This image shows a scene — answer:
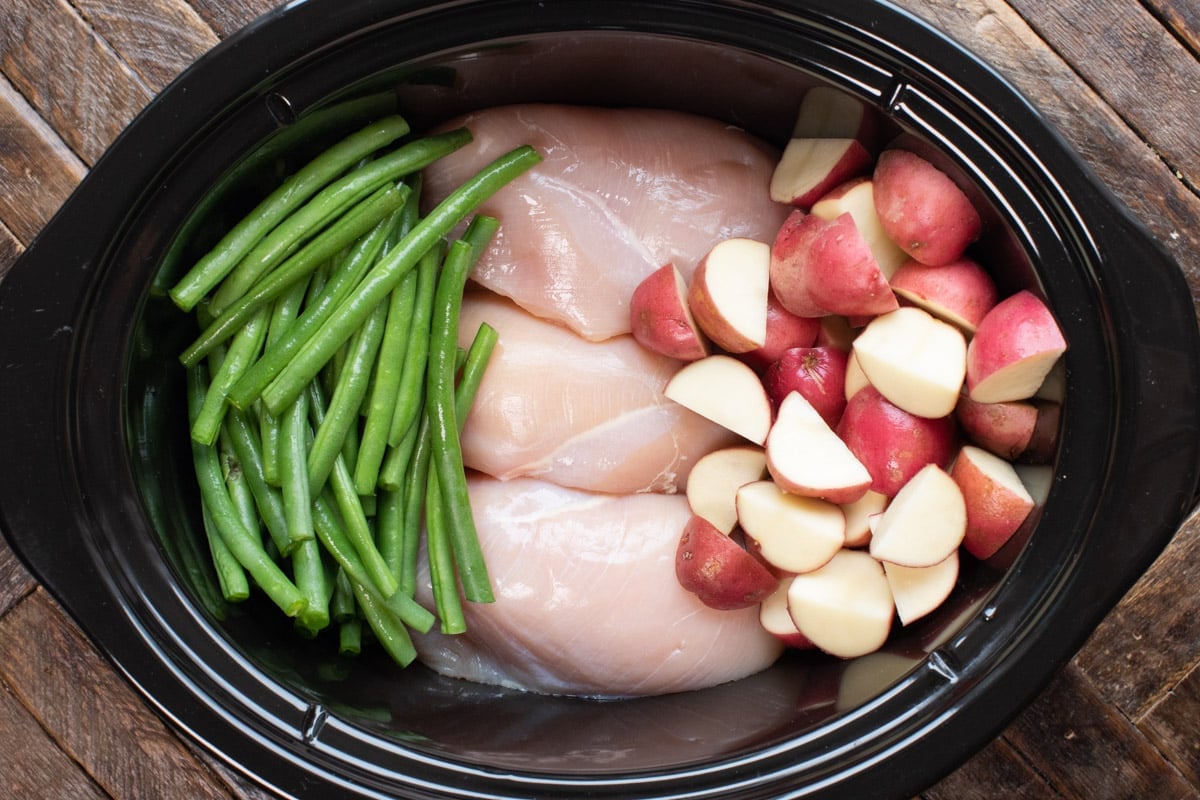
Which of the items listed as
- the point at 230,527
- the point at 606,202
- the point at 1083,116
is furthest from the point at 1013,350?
the point at 230,527

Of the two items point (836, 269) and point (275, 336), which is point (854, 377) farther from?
point (275, 336)

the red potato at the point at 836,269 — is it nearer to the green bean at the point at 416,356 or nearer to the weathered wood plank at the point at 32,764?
the green bean at the point at 416,356

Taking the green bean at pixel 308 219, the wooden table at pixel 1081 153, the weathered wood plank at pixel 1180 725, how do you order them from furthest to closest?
1. the weathered wood plank at pixel 1180 725
2. the wooden table at pixel 1081 153
3. the green bean at pixel 308 219

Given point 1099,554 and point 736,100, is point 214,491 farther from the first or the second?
point 1099,554

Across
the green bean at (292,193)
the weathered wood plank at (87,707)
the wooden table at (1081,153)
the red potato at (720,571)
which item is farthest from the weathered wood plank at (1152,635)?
the weathered wood plank at (87,707)

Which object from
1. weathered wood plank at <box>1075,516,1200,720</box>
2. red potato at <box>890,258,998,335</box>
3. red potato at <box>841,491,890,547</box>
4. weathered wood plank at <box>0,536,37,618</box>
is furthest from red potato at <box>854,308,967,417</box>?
weathered wood plank at <box>0,536,37,618</box>

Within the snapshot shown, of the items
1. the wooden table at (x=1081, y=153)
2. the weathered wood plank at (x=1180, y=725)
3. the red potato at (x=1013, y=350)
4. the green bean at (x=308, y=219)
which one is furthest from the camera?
A: the weathered wood plank at (x=1180, y=725)
